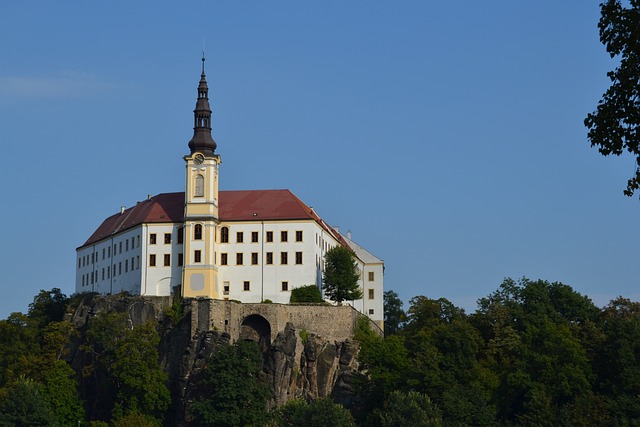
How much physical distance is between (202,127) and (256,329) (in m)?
17.5

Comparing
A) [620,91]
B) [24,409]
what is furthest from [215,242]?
[620,91]

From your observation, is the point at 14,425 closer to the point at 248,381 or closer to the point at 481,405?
the point at 248,381

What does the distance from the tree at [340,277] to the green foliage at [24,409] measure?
23.8 meters

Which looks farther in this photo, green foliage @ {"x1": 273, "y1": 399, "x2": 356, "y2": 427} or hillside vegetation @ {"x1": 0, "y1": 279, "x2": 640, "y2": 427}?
hillside vegetation @ {"x1": 0, "y1": 279, "x2": 640, "y2": 427}

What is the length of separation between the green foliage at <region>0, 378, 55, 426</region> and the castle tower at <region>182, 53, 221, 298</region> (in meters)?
13.7

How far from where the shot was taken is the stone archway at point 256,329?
287 ft

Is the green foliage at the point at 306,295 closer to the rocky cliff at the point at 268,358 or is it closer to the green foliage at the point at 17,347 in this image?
the rocky cliff at the point at 268,358

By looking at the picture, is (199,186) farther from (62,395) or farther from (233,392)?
(62,395)

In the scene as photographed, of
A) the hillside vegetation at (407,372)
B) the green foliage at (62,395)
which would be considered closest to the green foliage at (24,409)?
the hillside vegetation at (407,372)

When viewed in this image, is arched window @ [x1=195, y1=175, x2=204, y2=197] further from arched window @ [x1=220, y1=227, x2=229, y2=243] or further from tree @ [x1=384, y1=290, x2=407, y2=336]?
tree @ [x1=384, y1=290, x2=407, y2=336]

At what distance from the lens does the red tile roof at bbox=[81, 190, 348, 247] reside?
3669 inches

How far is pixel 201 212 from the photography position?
300 feet

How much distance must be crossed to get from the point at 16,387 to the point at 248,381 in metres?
18.0

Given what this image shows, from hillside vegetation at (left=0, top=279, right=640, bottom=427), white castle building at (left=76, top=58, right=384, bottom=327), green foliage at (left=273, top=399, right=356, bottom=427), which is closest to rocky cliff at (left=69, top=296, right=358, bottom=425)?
hillside vegetation at (left=0, top=279, right=640, bottom=427)
